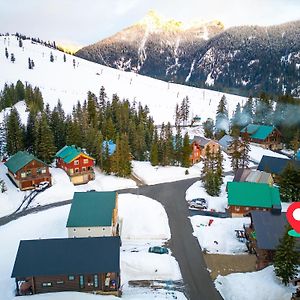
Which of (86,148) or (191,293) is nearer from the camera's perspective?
(191,293)

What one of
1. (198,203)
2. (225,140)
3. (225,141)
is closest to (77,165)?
(198,203)

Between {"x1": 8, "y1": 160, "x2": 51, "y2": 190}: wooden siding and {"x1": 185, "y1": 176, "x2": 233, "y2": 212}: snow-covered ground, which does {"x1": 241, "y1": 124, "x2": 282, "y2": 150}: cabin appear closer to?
{"x1": 185, "y1": 176, "x2": 233, "y2": 212}: snow-covered ground

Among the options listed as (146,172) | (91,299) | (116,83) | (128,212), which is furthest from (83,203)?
(116,83)

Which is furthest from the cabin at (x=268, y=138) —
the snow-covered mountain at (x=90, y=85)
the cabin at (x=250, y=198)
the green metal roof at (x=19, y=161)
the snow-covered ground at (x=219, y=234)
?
the green metal roof at (x=19, y=161)

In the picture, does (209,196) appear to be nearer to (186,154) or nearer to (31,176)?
(186,154)

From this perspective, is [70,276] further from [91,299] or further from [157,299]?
[157,299]

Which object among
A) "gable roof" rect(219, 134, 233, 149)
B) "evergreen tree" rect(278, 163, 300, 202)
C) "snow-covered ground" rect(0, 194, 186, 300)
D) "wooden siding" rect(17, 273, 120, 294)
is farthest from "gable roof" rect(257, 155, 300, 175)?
"wooden siding" rect(17, 273, 120, 294)
